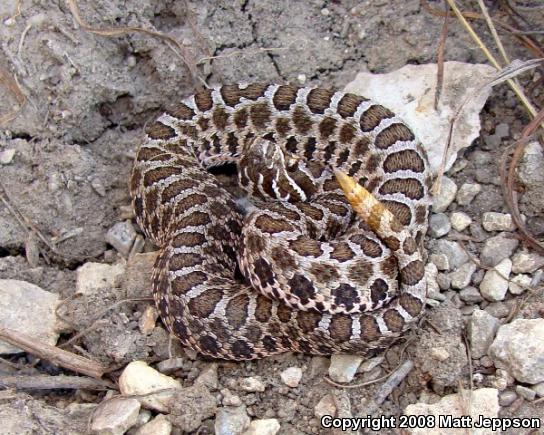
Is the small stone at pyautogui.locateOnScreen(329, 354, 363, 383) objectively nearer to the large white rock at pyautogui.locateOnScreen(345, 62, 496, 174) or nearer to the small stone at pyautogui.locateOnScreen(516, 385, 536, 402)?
the small stone at pyautogui.locateOnScreen(516, 385, 536, 402)

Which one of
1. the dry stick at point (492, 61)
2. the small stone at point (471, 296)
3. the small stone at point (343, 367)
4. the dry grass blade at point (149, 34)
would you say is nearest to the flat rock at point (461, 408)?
the small stone at point (343, 367)

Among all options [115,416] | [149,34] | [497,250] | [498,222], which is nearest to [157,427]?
[115,416]

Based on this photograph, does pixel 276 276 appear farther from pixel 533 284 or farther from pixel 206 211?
pixel 533 284

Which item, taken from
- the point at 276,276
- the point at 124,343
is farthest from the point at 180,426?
the point at 276,276

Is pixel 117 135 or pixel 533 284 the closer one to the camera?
pixel 533 284

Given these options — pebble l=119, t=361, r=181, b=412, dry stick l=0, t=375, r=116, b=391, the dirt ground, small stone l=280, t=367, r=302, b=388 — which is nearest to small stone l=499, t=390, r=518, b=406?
the dirt ground

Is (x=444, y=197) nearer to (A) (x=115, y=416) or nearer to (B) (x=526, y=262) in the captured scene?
Answer: (B) (x=526, y=262)
